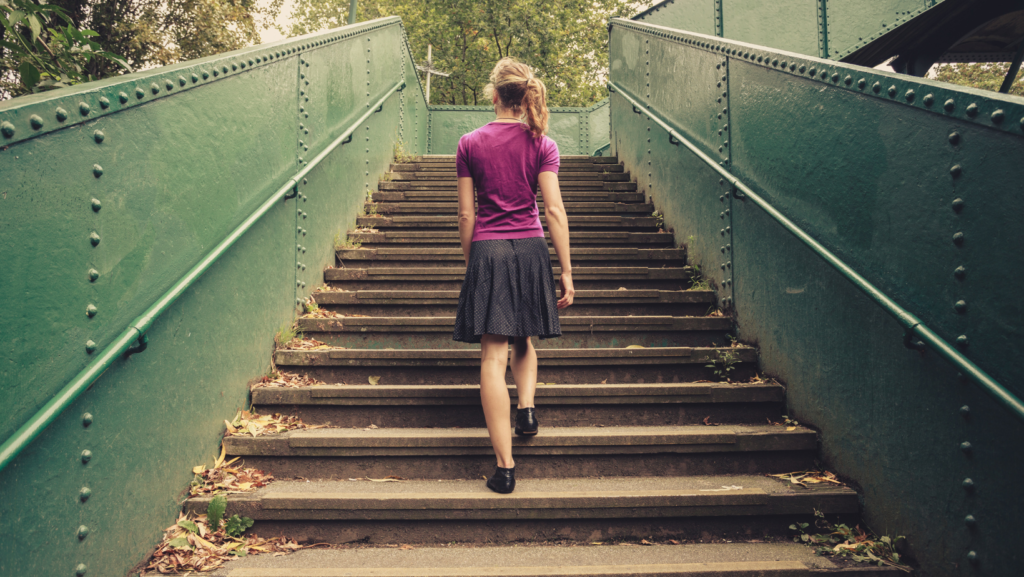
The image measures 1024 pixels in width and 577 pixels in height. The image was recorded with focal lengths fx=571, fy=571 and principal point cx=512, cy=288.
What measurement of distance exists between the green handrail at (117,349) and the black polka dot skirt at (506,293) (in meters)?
1.13

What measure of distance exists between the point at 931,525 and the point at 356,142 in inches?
191

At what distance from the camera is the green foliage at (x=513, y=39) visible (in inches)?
791

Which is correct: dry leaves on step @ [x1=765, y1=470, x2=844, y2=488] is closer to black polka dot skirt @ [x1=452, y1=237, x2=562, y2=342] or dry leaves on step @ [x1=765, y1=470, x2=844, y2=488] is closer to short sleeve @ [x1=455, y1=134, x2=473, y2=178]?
black polka dot skirt @ [x1=452, y1=237, x2=562, y2=342]

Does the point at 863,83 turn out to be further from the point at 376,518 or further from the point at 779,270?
the point at 376,518

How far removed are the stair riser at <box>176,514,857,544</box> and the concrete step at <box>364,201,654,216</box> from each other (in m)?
3.25

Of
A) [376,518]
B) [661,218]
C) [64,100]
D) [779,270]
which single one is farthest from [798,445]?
[64,100]

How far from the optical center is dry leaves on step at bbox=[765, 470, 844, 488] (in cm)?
248

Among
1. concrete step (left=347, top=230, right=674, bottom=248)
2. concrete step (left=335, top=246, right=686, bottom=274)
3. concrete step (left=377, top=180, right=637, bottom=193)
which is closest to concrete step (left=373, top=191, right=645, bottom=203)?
concrete step (left=377, top=180, right=637, bottom=193)

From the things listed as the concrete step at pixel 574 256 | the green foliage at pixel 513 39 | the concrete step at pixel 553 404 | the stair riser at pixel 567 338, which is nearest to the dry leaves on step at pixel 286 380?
the concrete step at pixel 553 404

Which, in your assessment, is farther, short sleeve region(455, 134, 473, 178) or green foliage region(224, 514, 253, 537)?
short sleeve region(455, 134, 473, 178)

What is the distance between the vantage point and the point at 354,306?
3914 millimetres

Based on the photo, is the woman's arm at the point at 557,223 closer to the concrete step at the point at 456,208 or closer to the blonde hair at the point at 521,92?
the blonde hair at the point at 521,92

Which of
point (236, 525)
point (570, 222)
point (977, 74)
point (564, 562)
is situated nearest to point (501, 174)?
point (564, 562)

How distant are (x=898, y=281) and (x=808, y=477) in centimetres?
96
